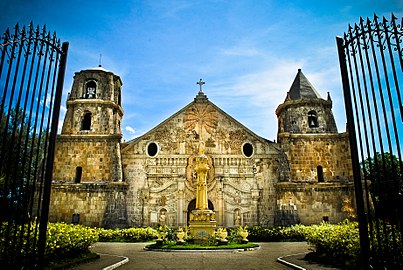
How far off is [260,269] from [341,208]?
46.7ft

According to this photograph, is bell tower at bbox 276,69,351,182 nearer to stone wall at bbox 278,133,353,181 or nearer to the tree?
stone wall at bbox 278,133,353,181

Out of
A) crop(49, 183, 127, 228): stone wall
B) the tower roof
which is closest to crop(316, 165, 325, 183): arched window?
the tower roof

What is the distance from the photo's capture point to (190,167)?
70.9 ft

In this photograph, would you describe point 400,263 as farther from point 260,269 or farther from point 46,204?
point 46,204

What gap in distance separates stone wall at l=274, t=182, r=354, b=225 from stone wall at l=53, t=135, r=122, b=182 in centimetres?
1089

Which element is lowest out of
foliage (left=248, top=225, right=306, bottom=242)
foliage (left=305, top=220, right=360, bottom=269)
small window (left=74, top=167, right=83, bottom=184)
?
foliage (left=248, top=225, right=306, bottom=242)

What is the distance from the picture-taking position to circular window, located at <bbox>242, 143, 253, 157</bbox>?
22.2 m

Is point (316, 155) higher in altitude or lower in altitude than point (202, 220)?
higher

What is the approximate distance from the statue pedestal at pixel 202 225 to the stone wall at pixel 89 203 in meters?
6.40

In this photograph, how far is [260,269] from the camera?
8555 millimetres

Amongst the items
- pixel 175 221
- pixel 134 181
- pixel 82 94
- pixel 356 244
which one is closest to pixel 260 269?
pixel 356 244

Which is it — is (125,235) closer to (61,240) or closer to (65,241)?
(65,241)

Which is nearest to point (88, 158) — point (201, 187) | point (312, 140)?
point (201, 187)

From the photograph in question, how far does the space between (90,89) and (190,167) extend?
9597 millimetres
